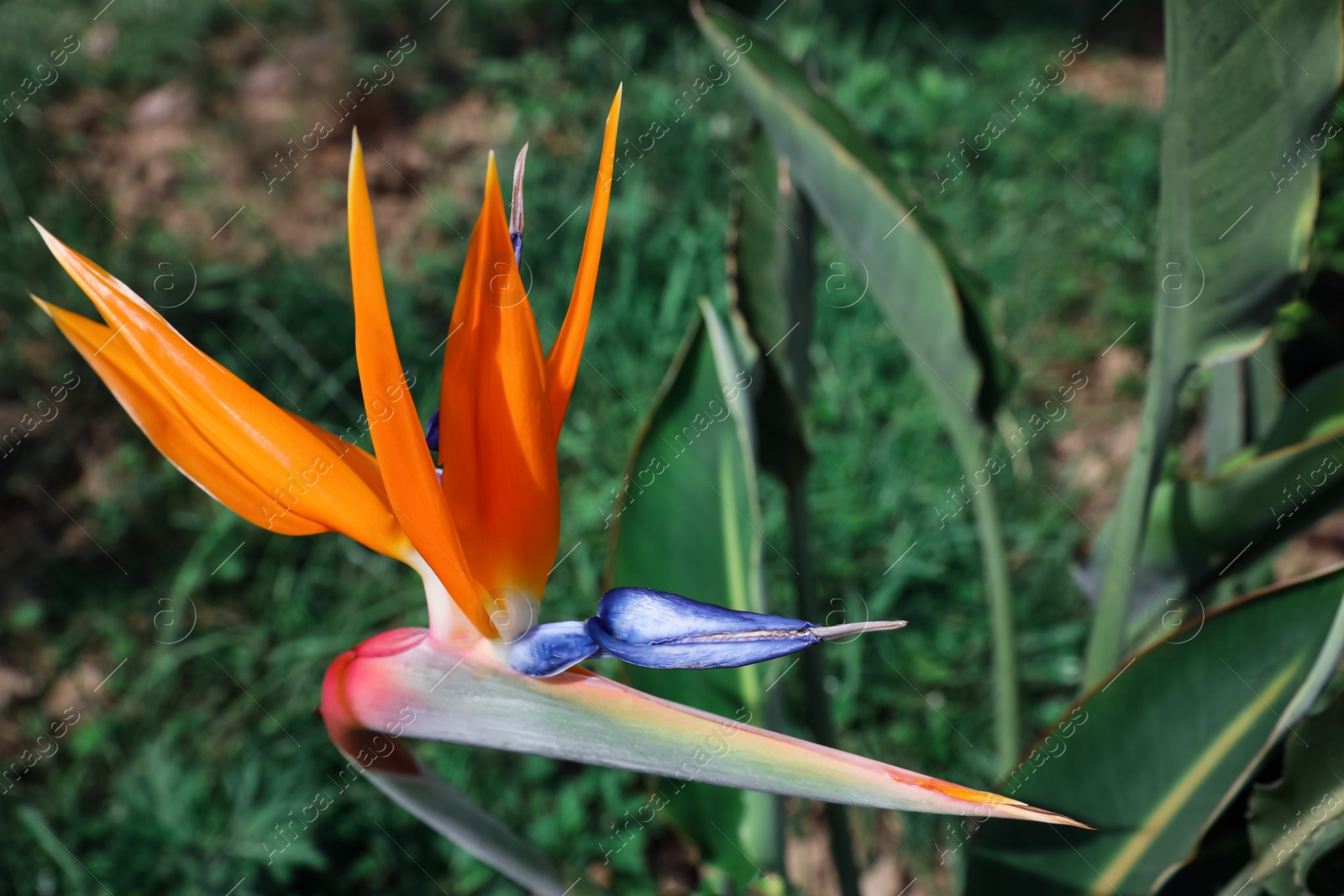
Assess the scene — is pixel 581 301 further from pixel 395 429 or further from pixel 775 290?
pixel 775 290

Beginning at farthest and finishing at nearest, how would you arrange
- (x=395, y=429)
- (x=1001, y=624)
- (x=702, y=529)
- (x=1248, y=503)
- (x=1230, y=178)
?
(x=1001, y=624), (x=702, y=529), (x=1248, y=503), (x=1230, y=178), (x=395, y=429)

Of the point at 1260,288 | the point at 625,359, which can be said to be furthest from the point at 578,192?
the point at 1260,288

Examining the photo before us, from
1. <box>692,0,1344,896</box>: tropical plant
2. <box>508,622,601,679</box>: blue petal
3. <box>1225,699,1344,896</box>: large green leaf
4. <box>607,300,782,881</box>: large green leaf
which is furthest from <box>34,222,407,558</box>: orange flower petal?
<box>1225,699,1344,896</box>: large green leaf

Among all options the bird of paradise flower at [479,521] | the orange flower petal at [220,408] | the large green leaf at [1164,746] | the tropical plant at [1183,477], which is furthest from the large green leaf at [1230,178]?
the orange flower petal at [220,408]

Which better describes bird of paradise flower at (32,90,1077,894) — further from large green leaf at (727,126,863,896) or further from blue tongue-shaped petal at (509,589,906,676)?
large green leaf at (727,126,863,896)

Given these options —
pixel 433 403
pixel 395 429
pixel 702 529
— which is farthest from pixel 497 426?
pixel 433 403
